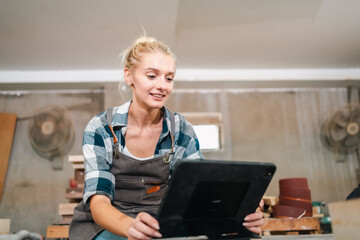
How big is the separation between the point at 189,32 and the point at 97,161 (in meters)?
3.13

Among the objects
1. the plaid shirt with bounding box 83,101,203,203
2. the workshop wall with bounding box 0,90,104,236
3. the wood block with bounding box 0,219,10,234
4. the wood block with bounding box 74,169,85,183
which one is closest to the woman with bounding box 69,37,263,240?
the plaid shirt with bounding box 83,101,203,203

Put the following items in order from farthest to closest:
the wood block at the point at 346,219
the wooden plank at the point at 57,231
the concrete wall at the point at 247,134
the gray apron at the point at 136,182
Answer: the concrete wall at the point at 247,134
the wooden plank at the point at 57,231
the gray apron at the point at 136,182
the wood block at the point at 346,219

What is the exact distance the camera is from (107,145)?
4.78 feet

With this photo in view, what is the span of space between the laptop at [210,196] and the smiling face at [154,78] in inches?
25.6

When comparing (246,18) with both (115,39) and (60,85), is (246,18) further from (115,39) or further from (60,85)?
(60,85)

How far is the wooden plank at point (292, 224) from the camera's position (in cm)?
273

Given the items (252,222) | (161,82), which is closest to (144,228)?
(252,222)

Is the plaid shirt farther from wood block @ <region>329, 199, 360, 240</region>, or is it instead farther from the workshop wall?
the workshop wall

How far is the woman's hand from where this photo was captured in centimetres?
94

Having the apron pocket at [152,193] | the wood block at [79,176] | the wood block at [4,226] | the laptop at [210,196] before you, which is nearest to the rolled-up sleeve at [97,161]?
the apron pocket at [152,193]

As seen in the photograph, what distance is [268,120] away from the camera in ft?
18.3

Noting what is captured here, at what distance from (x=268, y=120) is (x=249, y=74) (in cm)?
88

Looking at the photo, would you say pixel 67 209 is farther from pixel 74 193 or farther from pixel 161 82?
pixel 161 82

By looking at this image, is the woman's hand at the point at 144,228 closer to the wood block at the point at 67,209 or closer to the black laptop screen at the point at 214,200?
the black laptop screen at the point at 214,200
